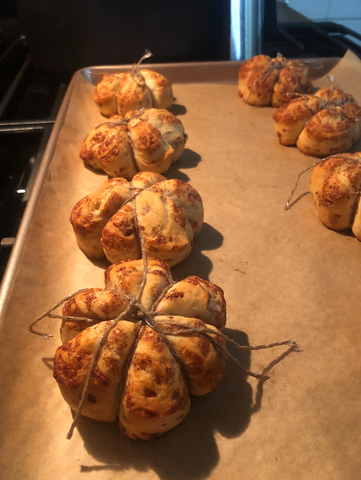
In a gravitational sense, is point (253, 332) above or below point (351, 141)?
below

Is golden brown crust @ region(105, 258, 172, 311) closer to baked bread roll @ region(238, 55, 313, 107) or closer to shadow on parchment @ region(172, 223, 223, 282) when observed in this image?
shadow on parchment @ region(172, 223, 223, 282)

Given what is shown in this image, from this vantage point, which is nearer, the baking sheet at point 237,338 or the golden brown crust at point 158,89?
the baking sheet at point 237,338

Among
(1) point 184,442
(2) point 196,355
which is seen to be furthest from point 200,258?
(1) point 184,442

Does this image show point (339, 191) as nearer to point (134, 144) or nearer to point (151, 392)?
point (134, 144)

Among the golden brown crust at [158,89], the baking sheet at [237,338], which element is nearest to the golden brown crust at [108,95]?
the golden brown crust at [158,89]

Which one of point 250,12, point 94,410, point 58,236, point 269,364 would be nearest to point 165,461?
point 94,410

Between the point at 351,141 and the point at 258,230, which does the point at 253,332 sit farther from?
the point at 351,141

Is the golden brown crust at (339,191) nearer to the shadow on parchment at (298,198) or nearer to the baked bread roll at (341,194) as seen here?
the baked bread roll at (341,194)
